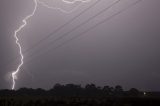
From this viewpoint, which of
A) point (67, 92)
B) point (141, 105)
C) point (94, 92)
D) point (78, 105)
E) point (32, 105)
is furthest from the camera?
point (67, 92)

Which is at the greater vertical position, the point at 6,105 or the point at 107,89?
the point at 107,89

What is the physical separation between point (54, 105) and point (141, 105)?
1015cm

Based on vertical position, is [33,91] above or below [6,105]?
above

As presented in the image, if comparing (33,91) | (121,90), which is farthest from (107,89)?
(33,91)

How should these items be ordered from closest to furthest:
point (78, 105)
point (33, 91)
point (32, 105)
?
point (78, 105) < point (32, 105) < point (33, 91)

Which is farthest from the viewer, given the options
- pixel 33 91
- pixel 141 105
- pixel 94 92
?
pixel 33 91

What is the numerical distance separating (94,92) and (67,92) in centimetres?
1146

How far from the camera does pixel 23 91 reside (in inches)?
5103

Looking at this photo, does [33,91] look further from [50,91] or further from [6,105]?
[6,105]

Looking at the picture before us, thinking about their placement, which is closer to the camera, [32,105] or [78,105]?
[78,105]

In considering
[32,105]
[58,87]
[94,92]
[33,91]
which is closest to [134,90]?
[94,92]

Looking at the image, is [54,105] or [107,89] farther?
[107,89]

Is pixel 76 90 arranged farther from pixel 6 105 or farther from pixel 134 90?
pixel 6 105

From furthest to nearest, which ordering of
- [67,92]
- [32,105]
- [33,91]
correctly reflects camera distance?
[33,91] → [67,92] → [32,105]
